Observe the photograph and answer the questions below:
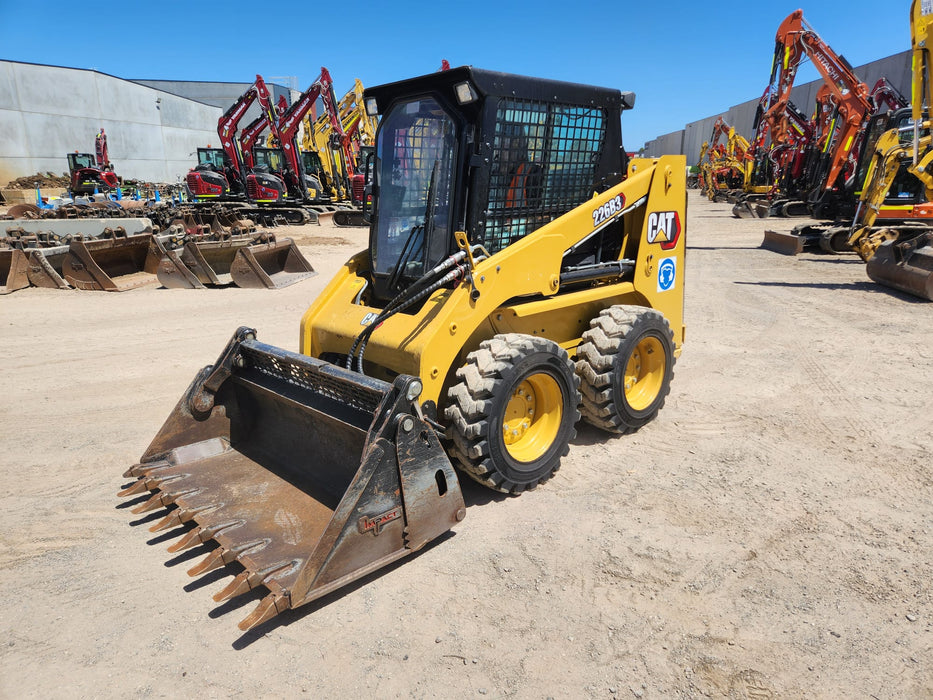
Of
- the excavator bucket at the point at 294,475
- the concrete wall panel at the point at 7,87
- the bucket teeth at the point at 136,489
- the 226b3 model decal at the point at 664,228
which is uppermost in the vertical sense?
the concrete wall panel at the point at 7,87

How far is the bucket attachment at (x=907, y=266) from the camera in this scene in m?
8.05

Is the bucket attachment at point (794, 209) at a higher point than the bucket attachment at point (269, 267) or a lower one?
higher

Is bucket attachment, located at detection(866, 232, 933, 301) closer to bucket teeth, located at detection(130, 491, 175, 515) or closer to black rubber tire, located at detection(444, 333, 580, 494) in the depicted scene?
black rubber tire, located at detection(444, 333, 580, 494)

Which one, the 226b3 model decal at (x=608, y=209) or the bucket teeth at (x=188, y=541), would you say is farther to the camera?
the 226b3 model decal at (x=608, y=209)

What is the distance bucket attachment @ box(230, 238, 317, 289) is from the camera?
9422mm

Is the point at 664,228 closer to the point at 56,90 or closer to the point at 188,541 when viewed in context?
the point at 188,541

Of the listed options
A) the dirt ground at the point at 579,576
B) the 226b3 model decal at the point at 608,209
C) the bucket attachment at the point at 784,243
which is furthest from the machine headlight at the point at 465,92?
the bucket attachment at the point at 784,243

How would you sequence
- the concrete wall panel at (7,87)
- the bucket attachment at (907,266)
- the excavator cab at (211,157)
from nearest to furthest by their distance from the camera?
the bucket attachment at (907,266), the excavator cab at (211,157), the concrete wall panel at (7,87)

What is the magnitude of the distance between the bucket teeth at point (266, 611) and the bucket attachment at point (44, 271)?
8791 mm

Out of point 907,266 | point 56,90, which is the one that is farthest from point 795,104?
point 56,90

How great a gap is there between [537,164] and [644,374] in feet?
5.73

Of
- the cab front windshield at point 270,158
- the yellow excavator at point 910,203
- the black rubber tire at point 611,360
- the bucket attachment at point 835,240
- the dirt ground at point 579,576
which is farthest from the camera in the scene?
the cab front windshield at point 270,158

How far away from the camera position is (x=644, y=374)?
4.50 metres

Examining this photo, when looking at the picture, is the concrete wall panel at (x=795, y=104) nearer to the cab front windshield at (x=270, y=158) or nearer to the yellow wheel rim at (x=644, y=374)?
the cab front windshield at (x=270, y=158)
